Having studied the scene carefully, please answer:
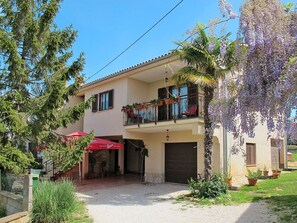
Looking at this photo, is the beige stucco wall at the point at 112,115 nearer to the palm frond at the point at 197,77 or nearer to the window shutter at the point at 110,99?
the window shutter at the point at 110,99

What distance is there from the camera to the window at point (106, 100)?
19.6 meters

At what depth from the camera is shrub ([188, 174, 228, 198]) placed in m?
11.7

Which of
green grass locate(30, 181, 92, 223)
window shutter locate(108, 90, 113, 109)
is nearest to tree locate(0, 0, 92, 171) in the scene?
green grass locate(30, 181, 92, 223)

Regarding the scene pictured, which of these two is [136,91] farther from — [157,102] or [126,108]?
[157,102]

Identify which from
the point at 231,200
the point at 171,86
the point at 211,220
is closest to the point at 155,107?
the point at 171,86

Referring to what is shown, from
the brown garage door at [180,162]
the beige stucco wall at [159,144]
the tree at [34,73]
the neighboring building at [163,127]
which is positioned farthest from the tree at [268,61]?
the brown garage door at [180,162]

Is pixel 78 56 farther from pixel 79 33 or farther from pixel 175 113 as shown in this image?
pixel 175 113

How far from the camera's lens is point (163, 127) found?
15.6 m

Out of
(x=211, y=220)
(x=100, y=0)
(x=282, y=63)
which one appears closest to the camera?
(x=282, y=63)

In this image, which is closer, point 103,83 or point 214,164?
point 214,164

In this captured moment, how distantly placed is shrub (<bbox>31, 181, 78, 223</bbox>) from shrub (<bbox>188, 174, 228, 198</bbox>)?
543 centimetres

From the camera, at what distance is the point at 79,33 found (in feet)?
44.8

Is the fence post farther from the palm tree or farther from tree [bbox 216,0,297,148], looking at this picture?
the palm tree

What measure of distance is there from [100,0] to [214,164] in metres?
10.2
